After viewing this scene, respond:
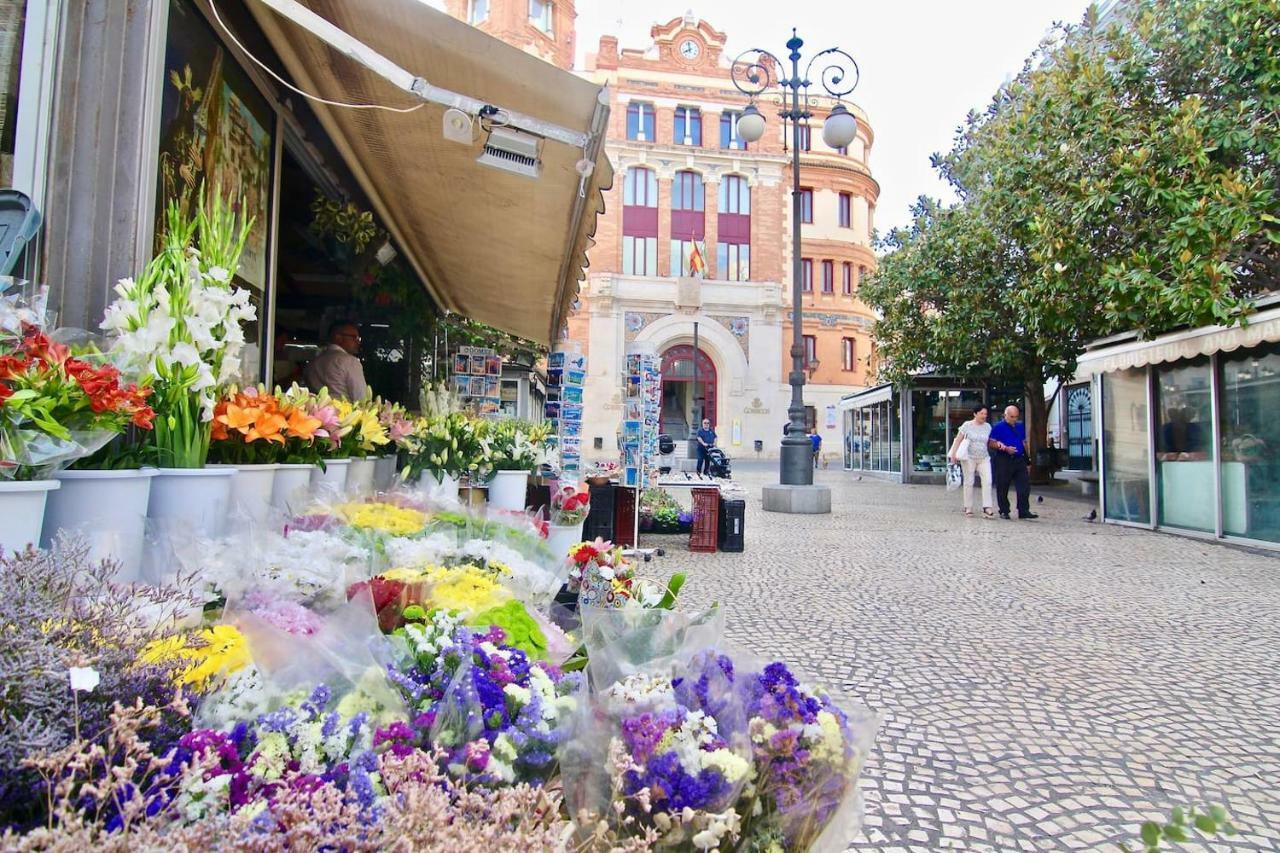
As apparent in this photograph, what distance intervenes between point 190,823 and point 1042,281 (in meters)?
11.2

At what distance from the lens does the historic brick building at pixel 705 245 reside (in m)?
32.5

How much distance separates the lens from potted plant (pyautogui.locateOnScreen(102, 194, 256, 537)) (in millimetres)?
1880

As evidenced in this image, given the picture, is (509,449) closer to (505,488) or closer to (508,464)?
(508,464)

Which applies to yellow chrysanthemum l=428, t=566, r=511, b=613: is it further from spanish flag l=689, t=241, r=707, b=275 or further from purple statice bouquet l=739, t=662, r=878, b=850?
spanish flag l=689, t=241, r=707, b=275

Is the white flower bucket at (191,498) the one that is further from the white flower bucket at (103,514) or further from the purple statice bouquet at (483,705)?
the purple statice bouquet at (483,705)

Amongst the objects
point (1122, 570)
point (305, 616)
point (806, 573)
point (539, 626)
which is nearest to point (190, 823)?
point (305, 616)

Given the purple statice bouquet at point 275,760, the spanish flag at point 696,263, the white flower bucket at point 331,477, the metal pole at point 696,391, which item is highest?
the spanish flag at point 696,263

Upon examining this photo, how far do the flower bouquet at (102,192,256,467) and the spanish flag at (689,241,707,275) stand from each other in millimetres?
31341

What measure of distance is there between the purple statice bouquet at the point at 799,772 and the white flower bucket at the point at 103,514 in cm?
141

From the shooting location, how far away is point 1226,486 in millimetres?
8070

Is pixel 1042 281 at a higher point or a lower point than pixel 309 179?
higher

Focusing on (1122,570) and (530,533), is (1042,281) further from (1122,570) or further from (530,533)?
(530,533)

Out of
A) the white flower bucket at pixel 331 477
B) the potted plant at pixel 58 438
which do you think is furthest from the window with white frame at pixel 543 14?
the potted plant at pixel 58 438

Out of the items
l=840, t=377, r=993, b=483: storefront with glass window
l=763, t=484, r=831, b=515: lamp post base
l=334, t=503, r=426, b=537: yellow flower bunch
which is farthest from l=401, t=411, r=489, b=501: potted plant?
l=840, t=377, r=993, b=483: storefront with glass window
